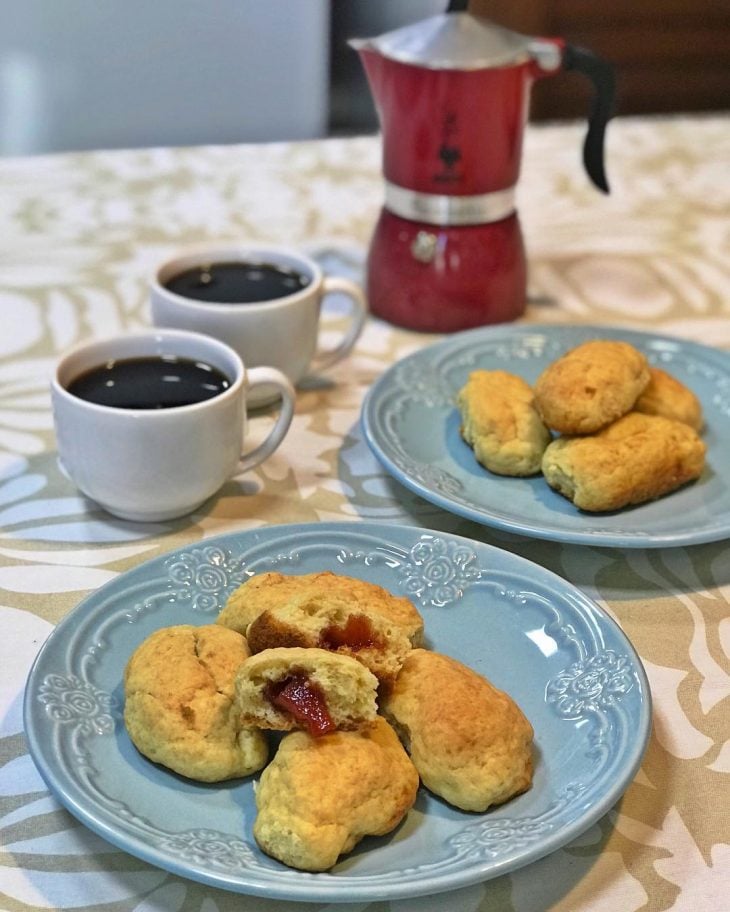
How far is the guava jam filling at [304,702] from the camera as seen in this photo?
556 mm

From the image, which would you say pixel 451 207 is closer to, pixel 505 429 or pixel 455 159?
pixel 455 159

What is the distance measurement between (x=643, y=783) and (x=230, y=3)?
1975mm

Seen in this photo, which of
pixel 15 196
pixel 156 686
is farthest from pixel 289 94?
pixel 156 686

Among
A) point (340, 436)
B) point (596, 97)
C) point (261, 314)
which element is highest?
point (596, 97)

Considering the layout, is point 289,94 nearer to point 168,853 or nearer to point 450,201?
point 450,201

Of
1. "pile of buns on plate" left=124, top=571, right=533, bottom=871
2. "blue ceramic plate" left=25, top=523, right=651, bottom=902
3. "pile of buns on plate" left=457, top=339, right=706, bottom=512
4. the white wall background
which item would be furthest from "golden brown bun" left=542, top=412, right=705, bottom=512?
the white wall background

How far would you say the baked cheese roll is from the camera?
56 cm

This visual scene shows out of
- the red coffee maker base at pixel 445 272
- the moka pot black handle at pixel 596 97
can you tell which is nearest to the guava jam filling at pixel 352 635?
the red coffee maker base at pixel 445 272

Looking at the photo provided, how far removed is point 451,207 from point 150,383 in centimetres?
42

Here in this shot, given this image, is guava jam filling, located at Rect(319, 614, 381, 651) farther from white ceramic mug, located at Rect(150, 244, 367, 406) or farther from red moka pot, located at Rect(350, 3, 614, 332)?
red moka pot, located at Rect(350, 3, 614, 332)

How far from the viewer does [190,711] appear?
579 mm

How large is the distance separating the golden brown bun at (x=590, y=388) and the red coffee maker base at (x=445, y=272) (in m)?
0.28

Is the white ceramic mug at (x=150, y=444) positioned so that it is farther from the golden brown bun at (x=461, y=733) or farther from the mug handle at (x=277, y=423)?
the golden brown bun at (x=461, y=733)

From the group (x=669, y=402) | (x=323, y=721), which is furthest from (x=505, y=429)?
(x=323, y=721)
